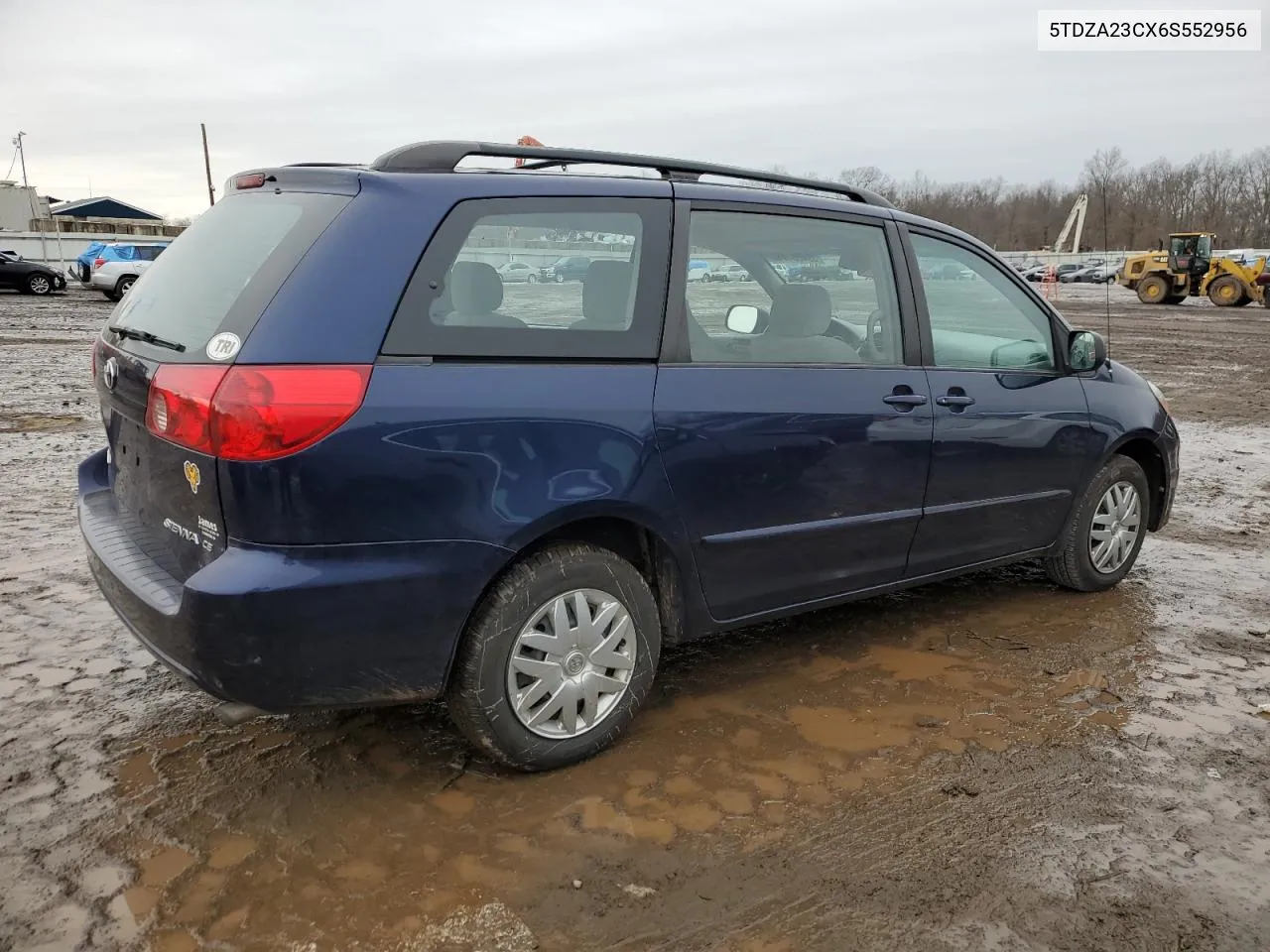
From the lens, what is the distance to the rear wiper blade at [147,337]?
9.09 ft

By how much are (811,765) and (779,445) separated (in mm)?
1034

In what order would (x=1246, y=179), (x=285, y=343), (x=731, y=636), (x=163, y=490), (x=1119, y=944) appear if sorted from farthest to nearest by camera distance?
(x=1246, y=179) < (x=731, y=636) < (x=163, y=490) < (x=285, y=343) < (x=1119, y=944)

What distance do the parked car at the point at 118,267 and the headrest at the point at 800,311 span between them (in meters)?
25.8

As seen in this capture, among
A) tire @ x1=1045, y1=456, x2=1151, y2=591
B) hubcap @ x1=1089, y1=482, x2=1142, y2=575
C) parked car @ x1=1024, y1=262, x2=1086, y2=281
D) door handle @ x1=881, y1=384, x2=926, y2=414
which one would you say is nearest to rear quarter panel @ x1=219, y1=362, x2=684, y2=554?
door handle @ x1=881, y1=384, x2=926, y2=414

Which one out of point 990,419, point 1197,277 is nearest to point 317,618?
point 990,419

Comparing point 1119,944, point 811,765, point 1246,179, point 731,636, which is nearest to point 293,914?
point 811,765

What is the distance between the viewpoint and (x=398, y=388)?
260cm

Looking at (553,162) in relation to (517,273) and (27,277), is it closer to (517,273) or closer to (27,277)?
(517,273)

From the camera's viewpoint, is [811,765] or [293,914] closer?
[293,914]

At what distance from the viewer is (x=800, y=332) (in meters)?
3.58

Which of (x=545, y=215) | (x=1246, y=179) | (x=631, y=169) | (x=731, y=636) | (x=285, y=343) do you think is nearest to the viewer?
(x=285, y=343)

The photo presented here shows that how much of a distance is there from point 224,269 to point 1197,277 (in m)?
36.7

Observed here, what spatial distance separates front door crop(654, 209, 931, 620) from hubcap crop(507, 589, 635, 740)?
39cm

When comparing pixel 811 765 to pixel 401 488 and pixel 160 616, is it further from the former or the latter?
pixel 160 616
